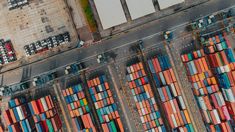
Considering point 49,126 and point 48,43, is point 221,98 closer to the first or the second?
point 49,126

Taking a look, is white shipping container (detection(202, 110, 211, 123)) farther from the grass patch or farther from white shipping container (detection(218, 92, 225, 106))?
the grass patch

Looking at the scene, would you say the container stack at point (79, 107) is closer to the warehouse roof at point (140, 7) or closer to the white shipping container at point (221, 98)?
the warehouse roof at point (140, 7)

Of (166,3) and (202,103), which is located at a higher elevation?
(166,3)

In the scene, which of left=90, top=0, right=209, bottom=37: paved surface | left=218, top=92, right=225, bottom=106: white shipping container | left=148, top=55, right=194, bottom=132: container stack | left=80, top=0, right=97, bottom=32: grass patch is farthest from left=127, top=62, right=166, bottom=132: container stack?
left=218, top=92, right=225, bottom=106: white shipping container

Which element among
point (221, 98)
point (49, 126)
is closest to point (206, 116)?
point (221, 98)

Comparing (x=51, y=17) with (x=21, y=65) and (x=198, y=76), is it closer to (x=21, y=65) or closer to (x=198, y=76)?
(x=21, y=65)

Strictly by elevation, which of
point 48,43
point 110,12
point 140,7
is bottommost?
point 48,43
